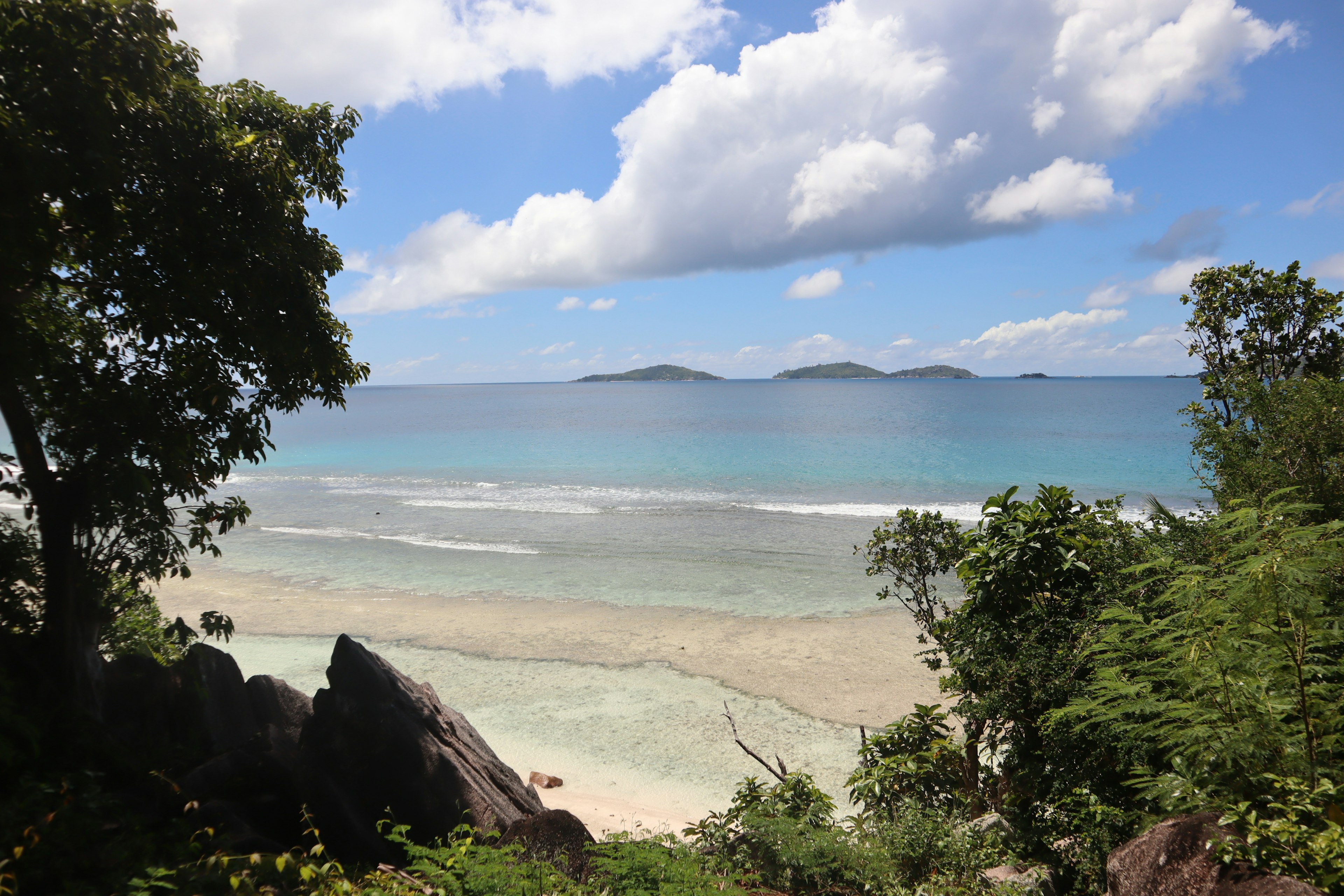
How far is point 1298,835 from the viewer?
382cm

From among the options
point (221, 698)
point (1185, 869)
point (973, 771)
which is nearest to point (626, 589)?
point (221, 698)

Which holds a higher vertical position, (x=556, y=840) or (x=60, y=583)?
(x=60, y=583)

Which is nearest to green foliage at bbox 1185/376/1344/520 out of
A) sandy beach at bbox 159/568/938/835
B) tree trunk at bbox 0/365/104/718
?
sandy beach at bbox 159/568/938/835

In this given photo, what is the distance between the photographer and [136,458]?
7422 millimetres

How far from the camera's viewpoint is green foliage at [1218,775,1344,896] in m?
3.68

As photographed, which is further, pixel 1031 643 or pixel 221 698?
pixel 221 698

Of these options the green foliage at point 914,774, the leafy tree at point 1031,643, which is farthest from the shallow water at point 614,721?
the leafy tree at point 1031,643

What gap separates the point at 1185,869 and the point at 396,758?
729 centimetres

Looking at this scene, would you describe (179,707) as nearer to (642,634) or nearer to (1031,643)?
(1031,643)

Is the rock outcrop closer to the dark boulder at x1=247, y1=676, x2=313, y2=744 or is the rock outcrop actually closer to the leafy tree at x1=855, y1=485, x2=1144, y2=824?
the dark boulder at x1=247, y1=676, x2=313, y2=744

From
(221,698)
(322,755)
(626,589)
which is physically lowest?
(626,589)

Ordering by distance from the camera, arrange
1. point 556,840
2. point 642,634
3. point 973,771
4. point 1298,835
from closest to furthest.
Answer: point 1298,835
point 556,840
point 973,771
point 642,634

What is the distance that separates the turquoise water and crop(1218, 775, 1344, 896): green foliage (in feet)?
50.6

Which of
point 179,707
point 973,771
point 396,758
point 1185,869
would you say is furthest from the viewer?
point 179,707
